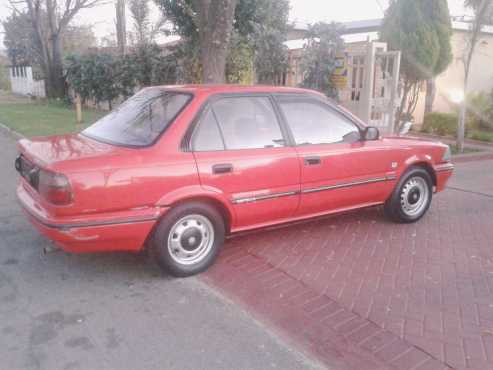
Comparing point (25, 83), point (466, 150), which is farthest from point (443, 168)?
point (25, 83)

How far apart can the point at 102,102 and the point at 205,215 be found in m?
18.6

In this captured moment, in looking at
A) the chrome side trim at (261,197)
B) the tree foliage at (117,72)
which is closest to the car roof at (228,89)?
the chrome side trim at (261,197)

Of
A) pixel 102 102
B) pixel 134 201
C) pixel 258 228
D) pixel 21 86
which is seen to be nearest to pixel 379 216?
pixel 258 228

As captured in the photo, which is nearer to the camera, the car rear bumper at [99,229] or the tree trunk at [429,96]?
the car rear bumper at [99,229]

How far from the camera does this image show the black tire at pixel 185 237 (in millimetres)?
3869

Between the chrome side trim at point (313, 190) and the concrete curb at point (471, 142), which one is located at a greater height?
the chrome side trim at point (313, 190)

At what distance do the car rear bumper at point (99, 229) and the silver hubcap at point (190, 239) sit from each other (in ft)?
0.85

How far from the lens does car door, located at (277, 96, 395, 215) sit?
4.61 metres

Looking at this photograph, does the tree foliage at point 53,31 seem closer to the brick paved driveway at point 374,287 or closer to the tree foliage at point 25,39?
the tree foliage at point 25,39

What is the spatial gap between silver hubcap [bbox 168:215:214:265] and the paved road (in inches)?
9.4

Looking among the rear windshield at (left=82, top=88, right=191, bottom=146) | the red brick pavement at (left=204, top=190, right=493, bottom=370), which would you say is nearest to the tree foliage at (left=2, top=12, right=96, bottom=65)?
the rear windshield at (left=82, top=88, right=191, bottom=146)

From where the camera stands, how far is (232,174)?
13.5 ft

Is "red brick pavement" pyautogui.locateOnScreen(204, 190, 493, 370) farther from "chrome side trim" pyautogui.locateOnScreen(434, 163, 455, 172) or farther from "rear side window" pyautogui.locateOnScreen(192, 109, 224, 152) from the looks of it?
"rear side window" pyautogui.locateOnScreen(192, 109, 224, 152)

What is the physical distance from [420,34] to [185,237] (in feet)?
27.2
